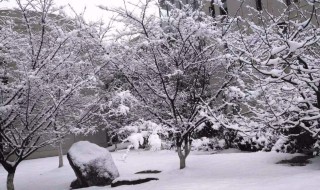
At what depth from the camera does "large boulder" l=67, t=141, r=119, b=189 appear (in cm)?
929

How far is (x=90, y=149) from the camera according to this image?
10.3m

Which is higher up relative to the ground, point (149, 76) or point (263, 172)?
point (149, 76)

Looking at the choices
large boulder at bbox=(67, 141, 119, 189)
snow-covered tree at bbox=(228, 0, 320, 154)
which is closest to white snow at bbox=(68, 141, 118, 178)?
large boulder at bbox=(67, 141, 119, 189)

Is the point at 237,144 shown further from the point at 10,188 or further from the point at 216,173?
the point at 10,188

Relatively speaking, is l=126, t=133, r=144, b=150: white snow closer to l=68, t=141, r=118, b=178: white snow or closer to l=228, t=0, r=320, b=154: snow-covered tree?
l=228, t=0, r=320, b=154: snow-covered tree

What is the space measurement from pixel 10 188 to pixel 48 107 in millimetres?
2131

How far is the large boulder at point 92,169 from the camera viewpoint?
9.29m

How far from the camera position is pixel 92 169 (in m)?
9.31

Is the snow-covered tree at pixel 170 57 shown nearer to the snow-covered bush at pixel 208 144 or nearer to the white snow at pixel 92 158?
the white snow at pixel 92 158

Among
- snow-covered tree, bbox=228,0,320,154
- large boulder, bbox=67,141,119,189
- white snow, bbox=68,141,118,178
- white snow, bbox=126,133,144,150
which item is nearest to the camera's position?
white snow, bbox=126,133,144,150

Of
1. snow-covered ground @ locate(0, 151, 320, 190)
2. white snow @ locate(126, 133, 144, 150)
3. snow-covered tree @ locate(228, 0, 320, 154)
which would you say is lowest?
snow-covered ground @ locate(0, 151, 320, 190)

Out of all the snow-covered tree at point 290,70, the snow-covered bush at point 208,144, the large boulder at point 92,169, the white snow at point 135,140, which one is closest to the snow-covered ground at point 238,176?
the large boulder at point 92,169

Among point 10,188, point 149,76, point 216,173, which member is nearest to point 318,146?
point 216,173

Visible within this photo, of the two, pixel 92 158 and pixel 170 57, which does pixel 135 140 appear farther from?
pixel 92 158
